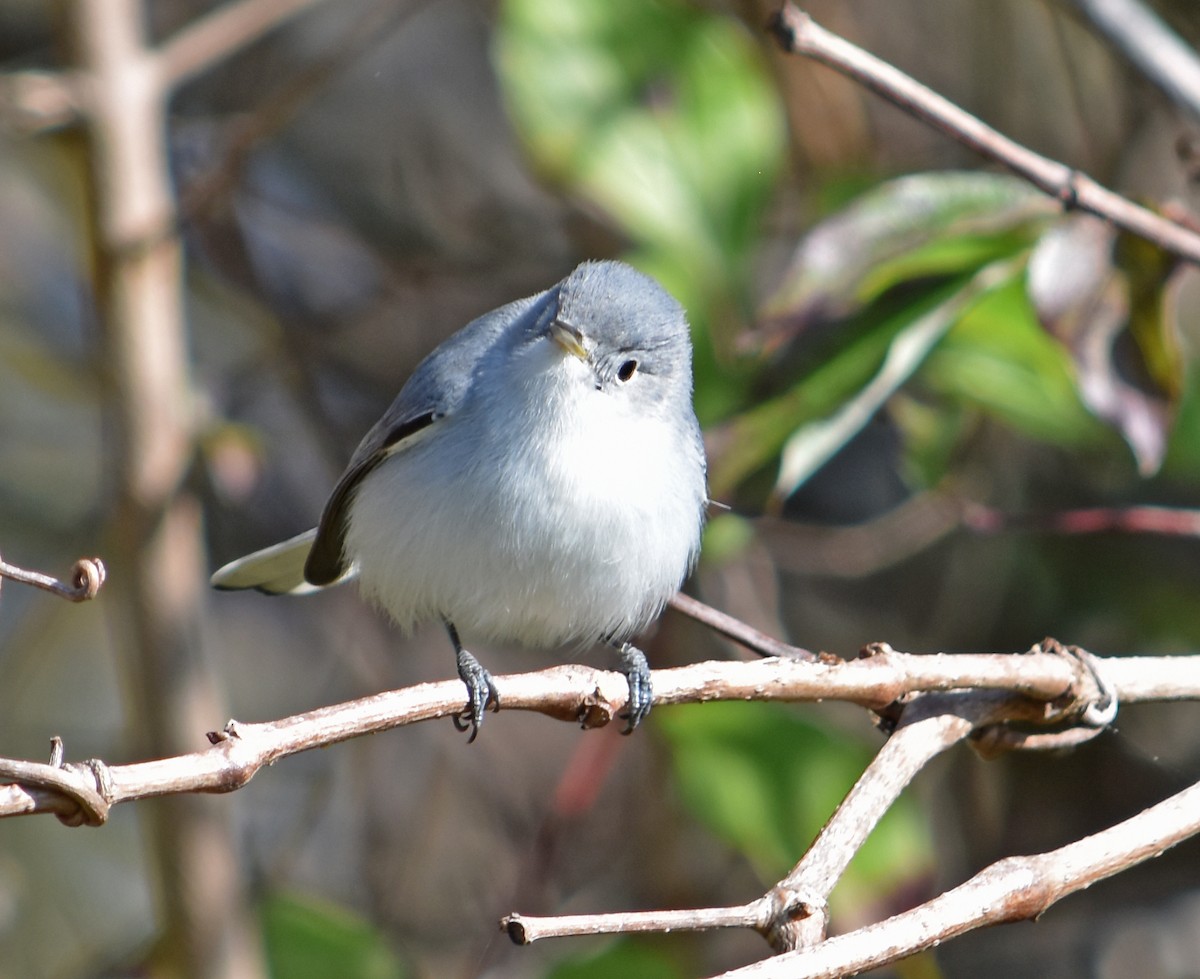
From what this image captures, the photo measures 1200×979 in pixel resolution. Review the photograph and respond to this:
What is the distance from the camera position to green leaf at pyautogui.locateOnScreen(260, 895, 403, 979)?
2.51 metres

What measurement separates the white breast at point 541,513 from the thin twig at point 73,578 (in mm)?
870

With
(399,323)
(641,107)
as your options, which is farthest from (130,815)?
(641,107)

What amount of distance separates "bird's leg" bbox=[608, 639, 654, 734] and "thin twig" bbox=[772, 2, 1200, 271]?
730 mm

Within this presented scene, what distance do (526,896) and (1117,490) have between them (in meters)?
1.79

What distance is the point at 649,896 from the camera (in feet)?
11.1

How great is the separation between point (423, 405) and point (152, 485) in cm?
74

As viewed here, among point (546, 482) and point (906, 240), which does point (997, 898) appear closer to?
point (546, 482)

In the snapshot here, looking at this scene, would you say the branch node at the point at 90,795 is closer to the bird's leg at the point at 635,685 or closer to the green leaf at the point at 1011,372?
the bird's leg at the point at 635,685

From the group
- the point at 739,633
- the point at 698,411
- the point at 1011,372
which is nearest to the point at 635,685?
the point at 739,633

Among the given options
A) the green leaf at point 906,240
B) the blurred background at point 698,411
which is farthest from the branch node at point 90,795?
the green leaf at point 906,240

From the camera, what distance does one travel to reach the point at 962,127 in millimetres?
1623

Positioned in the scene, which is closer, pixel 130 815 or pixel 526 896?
pixel 526 896

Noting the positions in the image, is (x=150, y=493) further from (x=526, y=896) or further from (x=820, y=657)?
(x=820, y=657)

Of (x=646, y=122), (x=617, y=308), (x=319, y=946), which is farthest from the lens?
(x=646, y=122)
